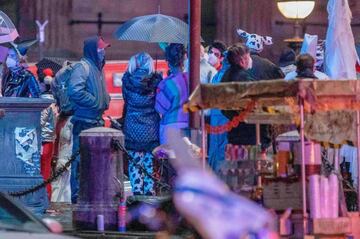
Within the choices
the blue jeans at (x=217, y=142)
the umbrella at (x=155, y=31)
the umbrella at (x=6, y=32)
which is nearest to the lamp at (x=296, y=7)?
the umbrella at (x=155, y=31)

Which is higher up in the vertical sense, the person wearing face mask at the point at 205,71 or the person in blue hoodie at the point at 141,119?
the person wearing face mask at the point at 205,71

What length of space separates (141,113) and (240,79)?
8.62ft

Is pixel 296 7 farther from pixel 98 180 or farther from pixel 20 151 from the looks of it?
pixel 98 180

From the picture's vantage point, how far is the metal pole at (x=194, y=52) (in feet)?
50.6

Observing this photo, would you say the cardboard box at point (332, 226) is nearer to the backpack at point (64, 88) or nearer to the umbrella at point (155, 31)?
the backpack at point (64, 88)

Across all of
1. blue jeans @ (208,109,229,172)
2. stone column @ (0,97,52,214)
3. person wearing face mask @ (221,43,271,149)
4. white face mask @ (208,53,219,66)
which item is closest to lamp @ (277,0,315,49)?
white face mask @ (208,53,219,66)

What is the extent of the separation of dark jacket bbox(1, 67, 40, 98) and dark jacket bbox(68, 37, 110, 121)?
35.7 inches

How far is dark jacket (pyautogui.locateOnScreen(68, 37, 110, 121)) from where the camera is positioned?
1648 cm

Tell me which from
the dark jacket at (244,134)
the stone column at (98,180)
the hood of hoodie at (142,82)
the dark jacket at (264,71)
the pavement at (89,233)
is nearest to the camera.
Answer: the dark jacket at (244,134)

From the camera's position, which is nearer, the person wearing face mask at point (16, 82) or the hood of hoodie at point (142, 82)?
the hood of hoodie at point (142, 82)

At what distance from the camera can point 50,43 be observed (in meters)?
31.3

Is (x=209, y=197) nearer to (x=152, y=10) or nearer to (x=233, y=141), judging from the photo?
(x=233, y=141)

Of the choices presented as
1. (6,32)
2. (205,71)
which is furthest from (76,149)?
(6,32)

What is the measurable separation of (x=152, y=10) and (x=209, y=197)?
24.9 meters
